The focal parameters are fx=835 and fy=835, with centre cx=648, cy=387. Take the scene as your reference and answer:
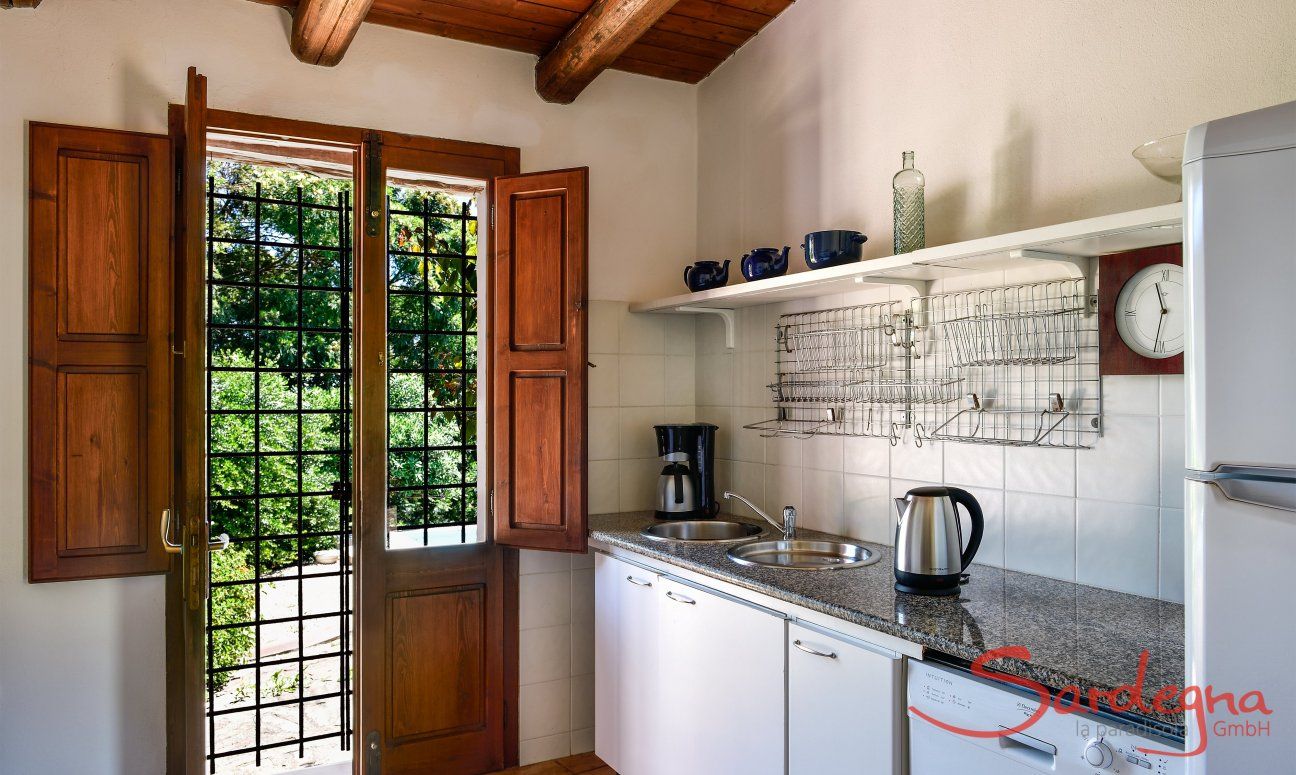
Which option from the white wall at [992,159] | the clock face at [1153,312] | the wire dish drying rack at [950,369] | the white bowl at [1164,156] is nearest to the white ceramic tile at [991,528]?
the white wall at [992,159]

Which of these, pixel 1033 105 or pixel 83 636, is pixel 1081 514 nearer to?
pixel 1033 105

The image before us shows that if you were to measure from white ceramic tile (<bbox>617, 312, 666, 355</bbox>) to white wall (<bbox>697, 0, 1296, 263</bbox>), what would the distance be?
0.37 metres

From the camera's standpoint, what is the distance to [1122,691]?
50.4 inches

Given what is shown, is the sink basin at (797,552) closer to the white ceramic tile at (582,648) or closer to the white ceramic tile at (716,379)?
the white ceramic tile at (716,379)

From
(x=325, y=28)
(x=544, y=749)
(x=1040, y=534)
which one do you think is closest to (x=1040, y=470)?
(x=1040, y=534)

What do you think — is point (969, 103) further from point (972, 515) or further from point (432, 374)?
point (432, 374)

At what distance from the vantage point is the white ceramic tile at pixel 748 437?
3.06m

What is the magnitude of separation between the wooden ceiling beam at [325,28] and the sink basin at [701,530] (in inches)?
73.9

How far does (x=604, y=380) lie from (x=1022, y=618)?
190 cm

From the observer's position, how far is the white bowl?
1.56 m

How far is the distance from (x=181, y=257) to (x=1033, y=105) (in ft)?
8.16

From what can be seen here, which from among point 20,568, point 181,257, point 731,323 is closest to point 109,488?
point 20,568

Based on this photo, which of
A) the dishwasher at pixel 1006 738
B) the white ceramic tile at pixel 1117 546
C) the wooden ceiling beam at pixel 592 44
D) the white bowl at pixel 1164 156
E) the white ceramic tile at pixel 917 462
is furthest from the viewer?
the wooden ceiling beam at pixel 592 44

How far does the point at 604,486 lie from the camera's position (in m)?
3.25
